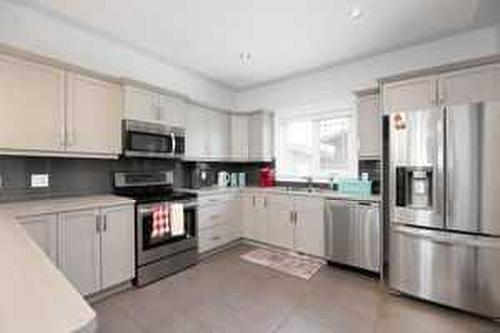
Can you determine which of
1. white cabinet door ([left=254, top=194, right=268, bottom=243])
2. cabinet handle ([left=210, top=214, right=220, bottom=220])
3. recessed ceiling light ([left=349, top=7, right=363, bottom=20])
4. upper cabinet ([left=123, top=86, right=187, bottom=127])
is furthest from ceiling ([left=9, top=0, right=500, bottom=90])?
cabinet handle ([left=210, top=214, right=220, bottom=220])

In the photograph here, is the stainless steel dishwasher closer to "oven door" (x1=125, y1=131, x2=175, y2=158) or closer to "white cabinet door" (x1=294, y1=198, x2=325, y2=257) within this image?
"white cabinet door" (x1=294, y1=198, x2=325, y2=257)

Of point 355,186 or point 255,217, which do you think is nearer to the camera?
point 355,186

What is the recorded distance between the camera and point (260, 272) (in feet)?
10.7

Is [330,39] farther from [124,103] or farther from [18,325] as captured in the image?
[18,325]

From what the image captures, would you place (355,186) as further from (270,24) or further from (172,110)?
(172,110)

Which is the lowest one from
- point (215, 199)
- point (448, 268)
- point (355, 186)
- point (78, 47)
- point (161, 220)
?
point (448, 268)

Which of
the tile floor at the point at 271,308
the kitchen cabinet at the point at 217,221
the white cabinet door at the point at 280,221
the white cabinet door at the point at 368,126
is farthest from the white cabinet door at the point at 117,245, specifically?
the white cabinet door at the point at 368,126

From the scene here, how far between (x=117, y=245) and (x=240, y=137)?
2.71 meters

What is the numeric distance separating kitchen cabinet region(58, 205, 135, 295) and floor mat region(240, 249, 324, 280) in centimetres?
163

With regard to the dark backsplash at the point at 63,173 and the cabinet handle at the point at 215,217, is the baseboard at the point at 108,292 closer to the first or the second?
the dark backsplash at the point at 63,173

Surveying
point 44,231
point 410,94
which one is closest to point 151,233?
point 44,231

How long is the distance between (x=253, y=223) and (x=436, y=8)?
3.43m

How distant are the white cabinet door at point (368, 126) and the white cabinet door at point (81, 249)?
3.14 metres

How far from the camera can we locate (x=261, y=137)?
15.1ft
